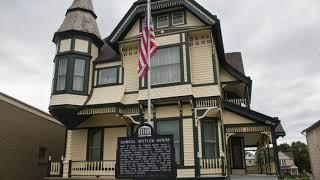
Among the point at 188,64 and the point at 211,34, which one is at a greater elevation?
the point at 211,34

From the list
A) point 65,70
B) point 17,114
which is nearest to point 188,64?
point 65,70

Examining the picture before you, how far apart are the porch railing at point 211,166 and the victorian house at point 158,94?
45mm

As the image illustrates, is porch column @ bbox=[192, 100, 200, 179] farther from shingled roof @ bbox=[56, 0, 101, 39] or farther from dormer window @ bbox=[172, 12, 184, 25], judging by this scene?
shingled roof @ bbox=[56, 0, 101, 39]

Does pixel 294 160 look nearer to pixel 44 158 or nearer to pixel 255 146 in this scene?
pixel 255 146

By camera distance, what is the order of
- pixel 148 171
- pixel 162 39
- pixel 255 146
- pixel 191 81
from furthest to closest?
pixel 255 146, pixel 162 39, pixel 191 81, pixel 148 171

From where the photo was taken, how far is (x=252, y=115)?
15.6m

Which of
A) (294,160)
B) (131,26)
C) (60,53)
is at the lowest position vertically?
(294,160)

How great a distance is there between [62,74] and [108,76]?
2.57 meters

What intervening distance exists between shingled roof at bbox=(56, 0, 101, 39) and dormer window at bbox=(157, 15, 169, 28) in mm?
4100

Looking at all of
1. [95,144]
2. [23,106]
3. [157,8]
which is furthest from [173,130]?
[23,106]

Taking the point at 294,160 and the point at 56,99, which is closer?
the point at 56,99

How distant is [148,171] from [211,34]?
8.76 meters

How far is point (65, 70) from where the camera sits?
56.7 ft

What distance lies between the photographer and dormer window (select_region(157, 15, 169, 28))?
16.8 meters
